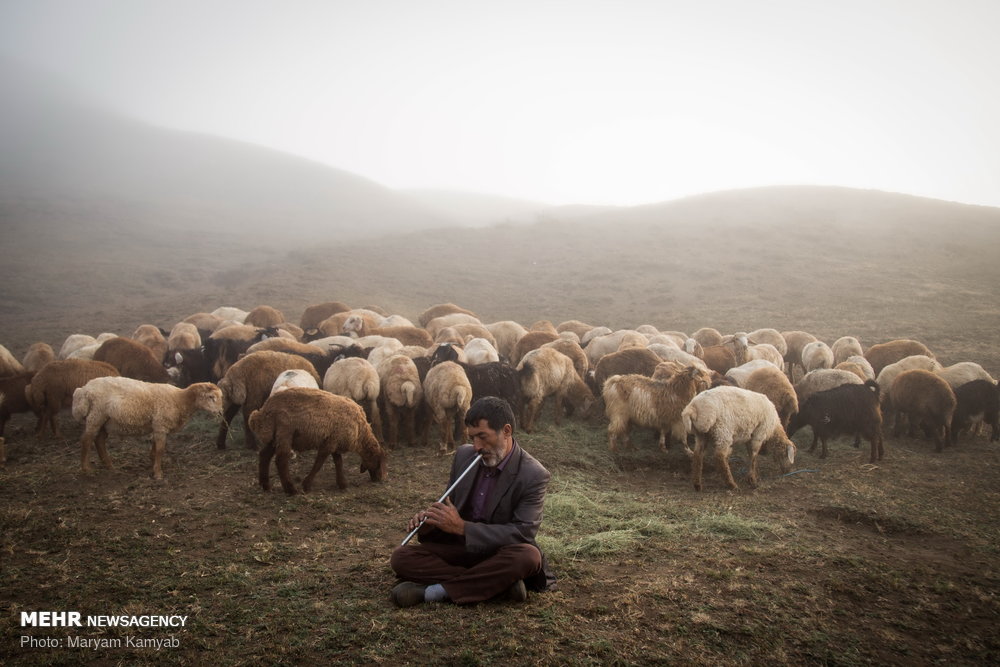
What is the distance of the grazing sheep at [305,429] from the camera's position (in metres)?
6.37

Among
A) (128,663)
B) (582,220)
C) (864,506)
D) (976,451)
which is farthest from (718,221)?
(128,663)

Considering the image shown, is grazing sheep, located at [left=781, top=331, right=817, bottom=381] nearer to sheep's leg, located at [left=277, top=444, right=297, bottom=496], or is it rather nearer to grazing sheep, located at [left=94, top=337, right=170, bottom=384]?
sheep's leg, located at [left=277, top=444, right=297, bottom=496]

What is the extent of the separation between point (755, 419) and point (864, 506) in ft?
5.31

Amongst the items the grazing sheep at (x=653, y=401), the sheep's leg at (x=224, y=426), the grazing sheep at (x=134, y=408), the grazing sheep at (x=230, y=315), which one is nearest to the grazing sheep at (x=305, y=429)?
the grazing sheep at (x=134, y=408)

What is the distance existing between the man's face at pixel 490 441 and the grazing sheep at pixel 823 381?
25.5 feet

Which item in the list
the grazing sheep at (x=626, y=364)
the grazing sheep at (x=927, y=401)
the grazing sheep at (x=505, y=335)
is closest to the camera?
the grazing sheep at (x=927, y=401)

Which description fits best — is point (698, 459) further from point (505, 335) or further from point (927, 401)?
point (505, 335)

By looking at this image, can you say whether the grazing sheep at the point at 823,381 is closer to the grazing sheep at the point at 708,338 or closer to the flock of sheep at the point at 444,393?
the flock of sheep at the point at 444,393

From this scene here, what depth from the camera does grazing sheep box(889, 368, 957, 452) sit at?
9070mm

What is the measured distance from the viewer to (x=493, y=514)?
12.9 ft

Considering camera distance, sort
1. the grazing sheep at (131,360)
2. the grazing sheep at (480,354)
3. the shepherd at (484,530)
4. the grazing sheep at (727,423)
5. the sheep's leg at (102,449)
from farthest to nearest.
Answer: the grazing sheep at (480,354)
the grazing sheep at (131,360)
the grazing sheep at (727,423)
the sheep's leg at (102,449)
the shepherd at (484,530)

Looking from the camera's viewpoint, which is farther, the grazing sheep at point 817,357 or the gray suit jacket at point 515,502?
the grazing sheep at point 817,357

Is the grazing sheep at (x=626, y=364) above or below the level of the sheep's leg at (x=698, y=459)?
above

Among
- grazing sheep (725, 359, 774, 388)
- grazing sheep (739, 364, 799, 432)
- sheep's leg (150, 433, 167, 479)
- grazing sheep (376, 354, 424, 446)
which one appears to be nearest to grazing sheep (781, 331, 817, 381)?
grazing sheep (725, 359, 774, 388)
